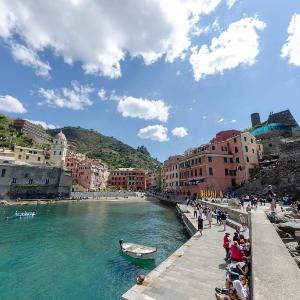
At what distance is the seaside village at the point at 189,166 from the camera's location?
2239 inches

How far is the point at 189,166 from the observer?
64.6 m

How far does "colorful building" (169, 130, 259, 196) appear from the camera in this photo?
184 feet

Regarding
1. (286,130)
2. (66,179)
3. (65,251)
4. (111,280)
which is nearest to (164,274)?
(111,280)

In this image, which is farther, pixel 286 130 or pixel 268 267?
pixel 286 130

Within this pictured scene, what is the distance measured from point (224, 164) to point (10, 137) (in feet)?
311

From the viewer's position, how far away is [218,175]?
56.7 metres

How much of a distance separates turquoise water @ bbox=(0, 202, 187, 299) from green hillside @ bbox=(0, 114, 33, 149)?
77.7m

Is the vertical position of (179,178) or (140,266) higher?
(179,178)

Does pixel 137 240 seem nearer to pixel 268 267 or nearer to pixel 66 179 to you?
pixel 268 267

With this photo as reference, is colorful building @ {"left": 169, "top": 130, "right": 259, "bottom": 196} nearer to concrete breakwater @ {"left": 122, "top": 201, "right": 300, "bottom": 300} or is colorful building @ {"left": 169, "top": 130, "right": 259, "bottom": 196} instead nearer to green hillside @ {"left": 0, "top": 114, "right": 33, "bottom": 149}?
concrete breakwater @ {"left": 122, "top": 201, "right": 300, "bottom": 300}

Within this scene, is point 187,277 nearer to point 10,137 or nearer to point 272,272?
point 272,272

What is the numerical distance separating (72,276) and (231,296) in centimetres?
1232

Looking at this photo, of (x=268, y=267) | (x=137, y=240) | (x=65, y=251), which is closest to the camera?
(x=268, y=267)

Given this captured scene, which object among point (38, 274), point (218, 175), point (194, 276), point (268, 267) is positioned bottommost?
point (38, 274)
